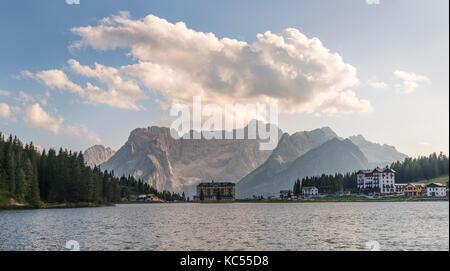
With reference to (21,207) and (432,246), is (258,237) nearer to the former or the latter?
(432,246)

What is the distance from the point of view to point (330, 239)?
215 feet

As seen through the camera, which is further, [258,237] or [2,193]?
[2,193]
